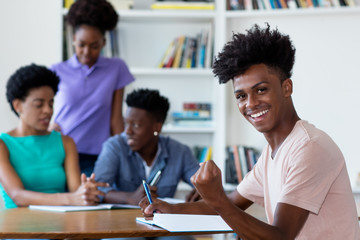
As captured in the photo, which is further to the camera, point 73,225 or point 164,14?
point 164,14

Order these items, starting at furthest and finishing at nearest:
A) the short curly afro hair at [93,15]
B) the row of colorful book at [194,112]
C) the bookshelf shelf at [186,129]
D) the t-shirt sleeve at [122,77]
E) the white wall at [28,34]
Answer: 1. the row of colorful book at [194,112]
2. the bookshelf shelf at [186,129]
3. the white wall at [28,34]
4. the t-shirt sleeve at [122,77]
5. the short curly afro hair at [93,15]

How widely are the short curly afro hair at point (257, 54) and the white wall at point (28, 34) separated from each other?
2531 mm

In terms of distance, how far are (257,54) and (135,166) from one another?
4.73 feet

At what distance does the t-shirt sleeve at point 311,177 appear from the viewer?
1438 mm

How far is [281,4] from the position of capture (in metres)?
4.08

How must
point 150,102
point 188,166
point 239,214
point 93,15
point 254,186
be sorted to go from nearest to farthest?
point 239,214 → point 254,186 → point 188,166 → point 150,102 → point 93,15

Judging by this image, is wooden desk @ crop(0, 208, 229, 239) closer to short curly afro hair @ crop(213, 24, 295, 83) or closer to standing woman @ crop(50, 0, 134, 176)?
short curly afro hair @ crop(213, 24, 295, 83)

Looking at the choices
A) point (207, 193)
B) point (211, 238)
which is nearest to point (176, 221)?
point (207, 193)

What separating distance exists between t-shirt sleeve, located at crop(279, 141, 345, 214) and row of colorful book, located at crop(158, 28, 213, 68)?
2.78 m

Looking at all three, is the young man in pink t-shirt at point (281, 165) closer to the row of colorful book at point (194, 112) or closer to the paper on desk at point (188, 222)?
the paper on desk at point (188, 222)

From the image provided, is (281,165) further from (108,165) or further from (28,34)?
(28,34)

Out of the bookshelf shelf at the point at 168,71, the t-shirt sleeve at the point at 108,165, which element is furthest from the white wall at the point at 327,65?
the t-shirt sleeve at the point at 108,165

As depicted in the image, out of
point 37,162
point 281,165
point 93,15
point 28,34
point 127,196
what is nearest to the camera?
point 281,165

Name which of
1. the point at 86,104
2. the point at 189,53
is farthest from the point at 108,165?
the point at 189,53
